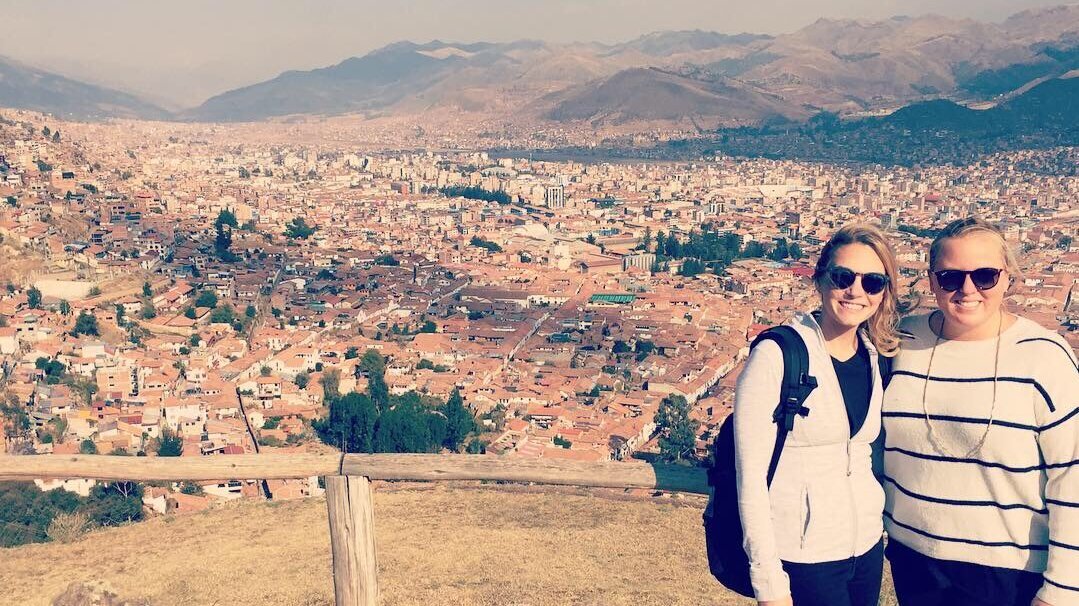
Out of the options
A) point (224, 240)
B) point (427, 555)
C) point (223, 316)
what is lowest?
point (223, 316)

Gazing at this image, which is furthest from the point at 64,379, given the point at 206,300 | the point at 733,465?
the point at 733,465

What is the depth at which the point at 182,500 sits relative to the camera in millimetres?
13836

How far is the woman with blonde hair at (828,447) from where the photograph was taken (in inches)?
85.0

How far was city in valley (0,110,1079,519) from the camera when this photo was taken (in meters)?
19.4

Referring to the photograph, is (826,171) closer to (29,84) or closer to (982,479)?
(982,479)

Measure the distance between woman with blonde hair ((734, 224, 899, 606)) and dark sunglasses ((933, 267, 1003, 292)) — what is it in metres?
0.13

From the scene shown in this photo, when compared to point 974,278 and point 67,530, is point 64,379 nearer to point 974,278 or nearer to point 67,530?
point 67,530

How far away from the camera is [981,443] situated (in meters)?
2.11

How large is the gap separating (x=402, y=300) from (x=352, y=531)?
1269 inches

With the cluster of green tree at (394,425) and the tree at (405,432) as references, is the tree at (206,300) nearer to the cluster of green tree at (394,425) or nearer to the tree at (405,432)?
the cluster of green tree at (394,425)

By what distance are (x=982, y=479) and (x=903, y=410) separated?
23 cm

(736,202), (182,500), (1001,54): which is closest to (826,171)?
(736,202)

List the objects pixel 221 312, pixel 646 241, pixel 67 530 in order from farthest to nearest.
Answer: pixel 646 241 < pixel 221 312 < pixel 67 530

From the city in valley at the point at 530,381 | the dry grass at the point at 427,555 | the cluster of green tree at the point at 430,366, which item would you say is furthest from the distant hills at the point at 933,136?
the dry grass at the point at 427,555
